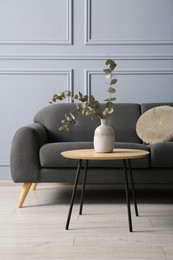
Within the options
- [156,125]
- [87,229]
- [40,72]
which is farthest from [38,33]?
[87,229]

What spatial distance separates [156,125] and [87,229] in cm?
123

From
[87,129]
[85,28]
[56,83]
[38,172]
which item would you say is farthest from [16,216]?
[85,28]

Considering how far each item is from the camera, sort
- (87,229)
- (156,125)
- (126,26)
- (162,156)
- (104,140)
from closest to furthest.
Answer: (87,229), (104,140), (162,156), (156,125), (126,26)

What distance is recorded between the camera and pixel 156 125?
321 centimetres

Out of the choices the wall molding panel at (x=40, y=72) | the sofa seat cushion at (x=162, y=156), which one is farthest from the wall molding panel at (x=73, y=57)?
the sofa seat cushion at (x=162, y=156)

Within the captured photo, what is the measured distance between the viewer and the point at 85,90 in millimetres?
3766

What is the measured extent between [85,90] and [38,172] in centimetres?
115

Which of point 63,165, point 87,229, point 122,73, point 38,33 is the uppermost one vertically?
point 38,33

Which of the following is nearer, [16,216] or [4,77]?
[16,216]

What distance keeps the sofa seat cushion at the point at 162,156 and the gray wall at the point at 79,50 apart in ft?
3.33

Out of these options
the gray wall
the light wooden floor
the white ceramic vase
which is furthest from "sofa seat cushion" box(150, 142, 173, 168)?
the gray wall

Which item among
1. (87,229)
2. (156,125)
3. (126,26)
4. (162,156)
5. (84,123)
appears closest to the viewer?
(87,229)

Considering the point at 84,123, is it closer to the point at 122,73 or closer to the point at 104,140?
the point at 122,73

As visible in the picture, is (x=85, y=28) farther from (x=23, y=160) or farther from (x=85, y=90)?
(x=23, y=160)
